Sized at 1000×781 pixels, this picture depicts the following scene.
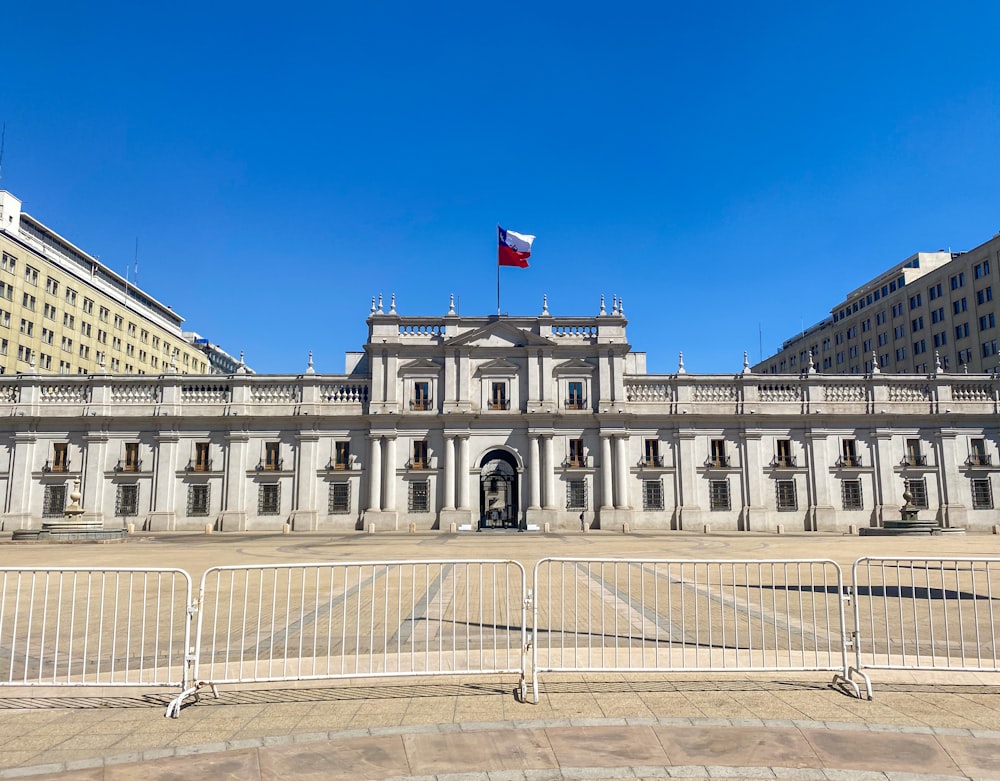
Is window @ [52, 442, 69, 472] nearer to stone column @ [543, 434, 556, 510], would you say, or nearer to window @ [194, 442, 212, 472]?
window @ [194, 442, 212, 472]

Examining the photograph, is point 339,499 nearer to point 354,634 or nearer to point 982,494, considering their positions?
point 354,634

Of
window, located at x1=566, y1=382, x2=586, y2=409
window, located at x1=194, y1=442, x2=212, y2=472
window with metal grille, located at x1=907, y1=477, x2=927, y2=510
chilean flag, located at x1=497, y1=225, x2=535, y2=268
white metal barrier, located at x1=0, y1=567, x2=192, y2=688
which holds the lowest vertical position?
white metal barrier, located at x1=0, y1=567, x2=192, y2=688

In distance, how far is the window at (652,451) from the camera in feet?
149

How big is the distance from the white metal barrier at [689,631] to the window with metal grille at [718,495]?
103ft

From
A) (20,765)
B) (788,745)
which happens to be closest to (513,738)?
(788,745)

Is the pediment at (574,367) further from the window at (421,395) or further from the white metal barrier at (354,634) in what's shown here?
the white metal barrier at (354,634)

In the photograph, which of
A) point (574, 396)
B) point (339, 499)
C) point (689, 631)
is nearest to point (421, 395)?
point (339, 499)

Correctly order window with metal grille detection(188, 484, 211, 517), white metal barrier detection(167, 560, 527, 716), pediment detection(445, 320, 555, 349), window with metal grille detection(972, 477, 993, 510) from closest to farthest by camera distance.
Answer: white metal barrier detection(167, 560, 527, 716) < window with metal grille detection(188, 484, 211, 517) < window with metal grille detection(972, 477, 993, 510) < pediment detection(445, 320, 555, 349)

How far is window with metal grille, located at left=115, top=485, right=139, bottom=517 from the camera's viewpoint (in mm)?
43594

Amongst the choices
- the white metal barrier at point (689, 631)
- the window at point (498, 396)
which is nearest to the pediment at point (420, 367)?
the window at point (498, 396)

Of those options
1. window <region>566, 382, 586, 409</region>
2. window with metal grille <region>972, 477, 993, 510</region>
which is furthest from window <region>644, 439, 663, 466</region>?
window with metal grille <region>972, 477, 993, 510</region>

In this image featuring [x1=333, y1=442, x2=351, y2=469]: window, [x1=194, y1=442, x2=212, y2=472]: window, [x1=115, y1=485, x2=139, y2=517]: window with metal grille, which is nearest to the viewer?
[x1=115, y1=485, x2=139, y2=517]: window with metal grille

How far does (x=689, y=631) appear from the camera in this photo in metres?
9.77

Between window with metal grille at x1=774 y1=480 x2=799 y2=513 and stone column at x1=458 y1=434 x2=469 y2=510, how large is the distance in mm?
21168
